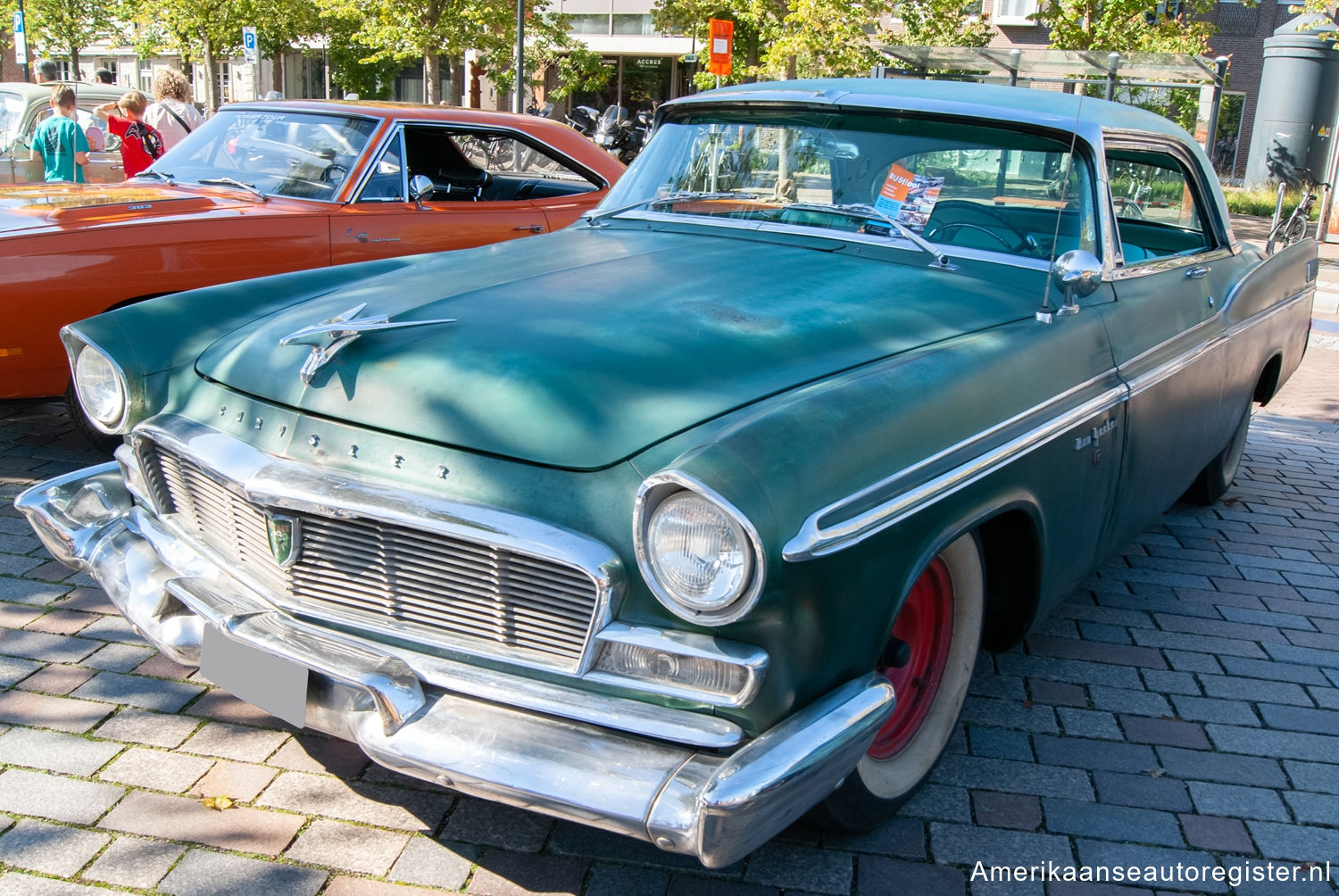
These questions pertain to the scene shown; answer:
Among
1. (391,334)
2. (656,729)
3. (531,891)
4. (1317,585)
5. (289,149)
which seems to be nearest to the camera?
(656,729)

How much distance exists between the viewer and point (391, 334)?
99.3 inches

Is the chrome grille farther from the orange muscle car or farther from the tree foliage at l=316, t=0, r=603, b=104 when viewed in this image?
the tree foliage at l=316, t=0, r=603, b=104

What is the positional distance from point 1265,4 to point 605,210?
2947 centimetres

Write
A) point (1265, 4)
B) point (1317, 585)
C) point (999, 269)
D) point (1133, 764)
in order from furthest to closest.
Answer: point (1265, 4) < point (1317, 585) < point (999, 269) < point (1133, 764)

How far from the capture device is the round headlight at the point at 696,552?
1934 mm

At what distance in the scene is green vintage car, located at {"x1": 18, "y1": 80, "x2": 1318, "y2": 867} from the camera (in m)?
1.99

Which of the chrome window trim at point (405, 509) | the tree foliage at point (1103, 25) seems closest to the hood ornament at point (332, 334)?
the chrome window trim at point (405, 509)

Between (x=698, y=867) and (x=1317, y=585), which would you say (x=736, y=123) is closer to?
(x=698, y=867)

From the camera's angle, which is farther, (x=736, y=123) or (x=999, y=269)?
(x=736, y=123)

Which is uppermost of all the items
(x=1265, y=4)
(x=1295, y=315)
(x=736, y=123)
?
(x=1265, y=4)

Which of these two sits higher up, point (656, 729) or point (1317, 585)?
point (656, 729)

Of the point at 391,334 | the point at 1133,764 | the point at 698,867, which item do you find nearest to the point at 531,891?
the point at 698,867

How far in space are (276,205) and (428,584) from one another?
3.60m

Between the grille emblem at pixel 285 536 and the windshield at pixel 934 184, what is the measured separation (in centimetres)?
175
